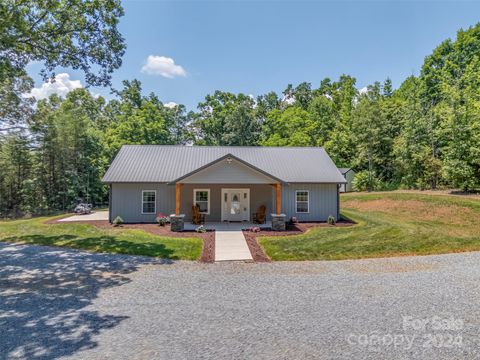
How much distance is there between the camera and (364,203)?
2586 cm

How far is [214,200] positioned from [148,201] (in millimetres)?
3951

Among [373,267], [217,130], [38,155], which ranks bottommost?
[373,267]

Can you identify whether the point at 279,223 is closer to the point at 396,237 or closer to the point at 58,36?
the point at 396,237

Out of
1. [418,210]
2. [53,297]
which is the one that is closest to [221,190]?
[53,297]

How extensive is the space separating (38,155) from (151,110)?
59.5 feet

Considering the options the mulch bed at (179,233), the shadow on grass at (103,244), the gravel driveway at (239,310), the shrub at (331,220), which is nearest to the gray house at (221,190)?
the mulch bed at (179,233)

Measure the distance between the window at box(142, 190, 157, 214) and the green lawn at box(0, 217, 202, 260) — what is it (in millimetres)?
2453

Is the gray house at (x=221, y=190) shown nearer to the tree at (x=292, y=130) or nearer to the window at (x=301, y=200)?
the window at (x=301, y=200)

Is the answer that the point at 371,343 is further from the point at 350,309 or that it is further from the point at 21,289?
the point at 21,289

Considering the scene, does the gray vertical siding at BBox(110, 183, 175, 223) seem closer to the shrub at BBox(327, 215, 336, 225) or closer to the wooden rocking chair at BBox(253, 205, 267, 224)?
the wooden rocking chair at BBox(253, 205, 267, 224)

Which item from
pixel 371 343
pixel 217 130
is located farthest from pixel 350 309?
pixel 217 130

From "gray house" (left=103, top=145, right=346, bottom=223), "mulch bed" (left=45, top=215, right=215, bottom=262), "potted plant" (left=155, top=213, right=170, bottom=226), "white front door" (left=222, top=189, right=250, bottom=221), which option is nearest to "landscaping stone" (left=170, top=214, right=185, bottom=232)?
"mulch bed" (left=45, top=215, right=215, bottom=262)

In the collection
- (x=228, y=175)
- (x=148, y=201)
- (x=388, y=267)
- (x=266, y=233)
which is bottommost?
(x=388, y=267)

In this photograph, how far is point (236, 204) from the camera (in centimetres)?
1809
